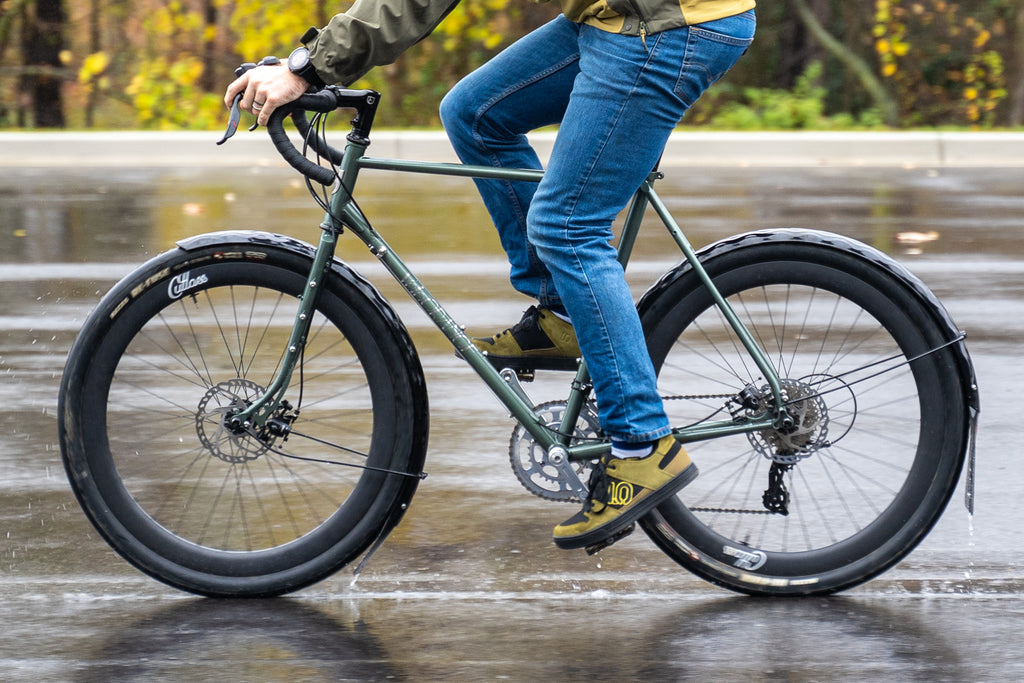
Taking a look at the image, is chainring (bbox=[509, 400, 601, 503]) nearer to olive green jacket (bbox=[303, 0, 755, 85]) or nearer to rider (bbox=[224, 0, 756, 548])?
rider (bbox=[224, 0, 756, 548])

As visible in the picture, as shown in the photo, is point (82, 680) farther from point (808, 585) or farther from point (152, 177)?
point (152, 177)

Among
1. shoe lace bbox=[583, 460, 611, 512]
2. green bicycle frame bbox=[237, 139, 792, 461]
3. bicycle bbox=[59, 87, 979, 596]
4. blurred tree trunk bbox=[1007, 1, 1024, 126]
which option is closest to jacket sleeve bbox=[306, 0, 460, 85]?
bicycle bbox=[59, 87, 979, 596]

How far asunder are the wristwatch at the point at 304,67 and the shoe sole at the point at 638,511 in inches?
46.6

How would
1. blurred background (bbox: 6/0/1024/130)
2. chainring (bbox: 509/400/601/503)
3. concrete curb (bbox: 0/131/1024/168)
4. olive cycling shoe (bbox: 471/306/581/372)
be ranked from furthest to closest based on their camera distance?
blurred background (bbox: 6/0/1024/130) → concrete curb (bbox: 0/131/1024/168) → olive cycling shoe (bbox: 471/306/581/372) → chainring (bbox: 509/400/601/503)

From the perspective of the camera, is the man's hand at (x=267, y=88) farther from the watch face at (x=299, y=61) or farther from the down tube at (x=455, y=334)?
the down tube at (x=455, y=334)

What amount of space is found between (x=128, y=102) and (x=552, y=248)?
13.8m

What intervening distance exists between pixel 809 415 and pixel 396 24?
133 centimetres

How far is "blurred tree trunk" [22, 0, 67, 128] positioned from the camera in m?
16.2

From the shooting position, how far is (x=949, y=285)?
24.9ft

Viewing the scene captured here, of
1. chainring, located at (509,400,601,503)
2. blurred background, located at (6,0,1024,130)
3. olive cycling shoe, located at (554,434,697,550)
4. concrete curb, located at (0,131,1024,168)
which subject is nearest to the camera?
olive cycling shoe, located at (554,434,697,550)

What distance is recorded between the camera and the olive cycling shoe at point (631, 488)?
137 inches

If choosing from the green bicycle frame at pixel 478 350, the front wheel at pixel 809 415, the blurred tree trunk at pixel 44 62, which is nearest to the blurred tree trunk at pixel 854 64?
the blurred tree trunk at pixel 44 62

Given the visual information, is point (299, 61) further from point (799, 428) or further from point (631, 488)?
point (799, 428)

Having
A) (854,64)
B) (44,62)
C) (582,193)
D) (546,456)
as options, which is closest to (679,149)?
(854,64)
